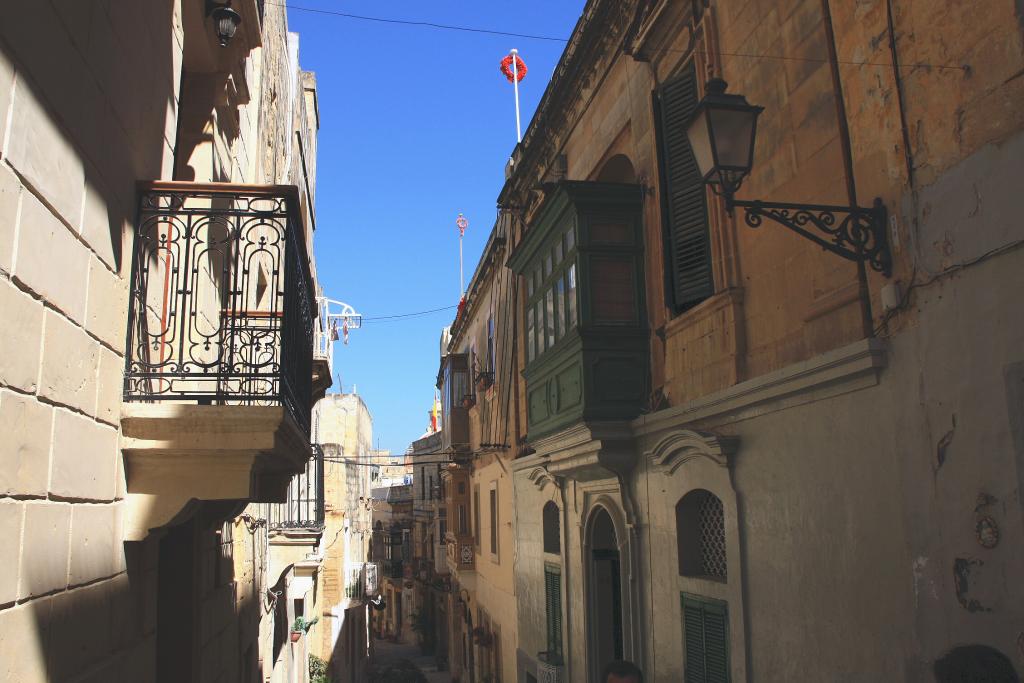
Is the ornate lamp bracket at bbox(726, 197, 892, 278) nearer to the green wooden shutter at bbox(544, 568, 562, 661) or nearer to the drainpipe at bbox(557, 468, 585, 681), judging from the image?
the drainpipe at bbox(557, 468, 585, 681)

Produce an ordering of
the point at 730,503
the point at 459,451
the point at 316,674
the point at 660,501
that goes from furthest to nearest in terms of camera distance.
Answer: the point at 459,451
the point at 316,674
the point at 660,501
the point at 730,503

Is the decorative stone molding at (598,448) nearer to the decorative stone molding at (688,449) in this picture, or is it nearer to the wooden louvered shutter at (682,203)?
the decorative stone molding at (688,449)

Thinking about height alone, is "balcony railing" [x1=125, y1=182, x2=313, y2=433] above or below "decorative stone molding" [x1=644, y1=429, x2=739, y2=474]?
above

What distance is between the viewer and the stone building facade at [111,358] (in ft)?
9.44

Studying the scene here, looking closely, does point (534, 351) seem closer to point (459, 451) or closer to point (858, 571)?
point (858, 571)

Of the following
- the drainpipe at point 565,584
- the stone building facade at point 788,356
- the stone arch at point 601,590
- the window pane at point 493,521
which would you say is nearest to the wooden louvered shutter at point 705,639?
the stone building facade at point 788,356

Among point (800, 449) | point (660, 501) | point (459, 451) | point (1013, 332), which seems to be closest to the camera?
point (1013, 332)

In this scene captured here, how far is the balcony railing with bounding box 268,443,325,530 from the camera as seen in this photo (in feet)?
44.6

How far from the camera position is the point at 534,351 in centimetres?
1088

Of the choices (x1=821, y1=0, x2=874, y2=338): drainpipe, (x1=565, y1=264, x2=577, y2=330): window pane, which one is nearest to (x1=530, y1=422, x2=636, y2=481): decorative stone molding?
(x1=565, y1=264, x2=577, y2=330): window pane

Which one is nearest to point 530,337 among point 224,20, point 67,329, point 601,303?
point 601,303

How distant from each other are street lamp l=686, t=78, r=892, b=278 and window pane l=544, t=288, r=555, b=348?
16.5 ft

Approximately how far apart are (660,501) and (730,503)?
1.54 meters

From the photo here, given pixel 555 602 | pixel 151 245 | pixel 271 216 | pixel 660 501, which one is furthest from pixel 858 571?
pixel 555 602
